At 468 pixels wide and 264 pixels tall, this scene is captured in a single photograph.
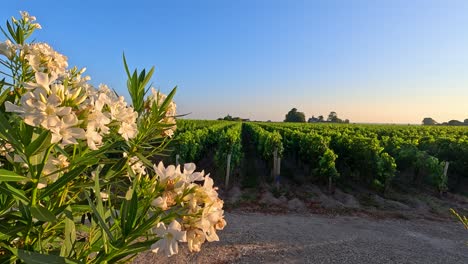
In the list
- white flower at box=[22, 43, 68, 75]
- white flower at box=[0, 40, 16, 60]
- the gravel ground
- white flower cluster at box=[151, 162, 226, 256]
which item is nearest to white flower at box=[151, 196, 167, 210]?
white flower cluster at box=[151, 162, 226, 256]

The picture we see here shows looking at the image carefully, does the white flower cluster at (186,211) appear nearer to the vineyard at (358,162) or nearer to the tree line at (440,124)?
the vineyard at (358,162)

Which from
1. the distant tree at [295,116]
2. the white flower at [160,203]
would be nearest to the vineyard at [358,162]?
the white flower at [160,203]

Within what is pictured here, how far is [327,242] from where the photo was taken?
6184 mm

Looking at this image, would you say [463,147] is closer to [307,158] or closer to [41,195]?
[307,158]

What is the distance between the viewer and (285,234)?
257 inches

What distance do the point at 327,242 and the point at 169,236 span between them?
5739mm

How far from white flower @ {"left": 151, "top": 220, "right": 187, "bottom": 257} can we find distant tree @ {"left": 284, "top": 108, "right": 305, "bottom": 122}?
97615 mm

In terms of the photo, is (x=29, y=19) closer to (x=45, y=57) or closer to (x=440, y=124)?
(x=45, y=57)

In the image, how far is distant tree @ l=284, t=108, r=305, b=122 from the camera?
97.3m

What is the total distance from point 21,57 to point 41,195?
85 centimetres

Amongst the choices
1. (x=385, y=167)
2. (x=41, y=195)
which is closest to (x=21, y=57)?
(x=41, y=195)

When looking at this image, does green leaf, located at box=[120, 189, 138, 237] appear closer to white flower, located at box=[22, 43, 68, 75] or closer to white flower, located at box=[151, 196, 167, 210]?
white flower, located at box=[151, 196, 167, 210]

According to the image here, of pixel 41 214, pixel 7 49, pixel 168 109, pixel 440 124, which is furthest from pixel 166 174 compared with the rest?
pixel 440 124

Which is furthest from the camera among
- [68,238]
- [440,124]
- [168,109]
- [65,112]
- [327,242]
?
[440,124]
